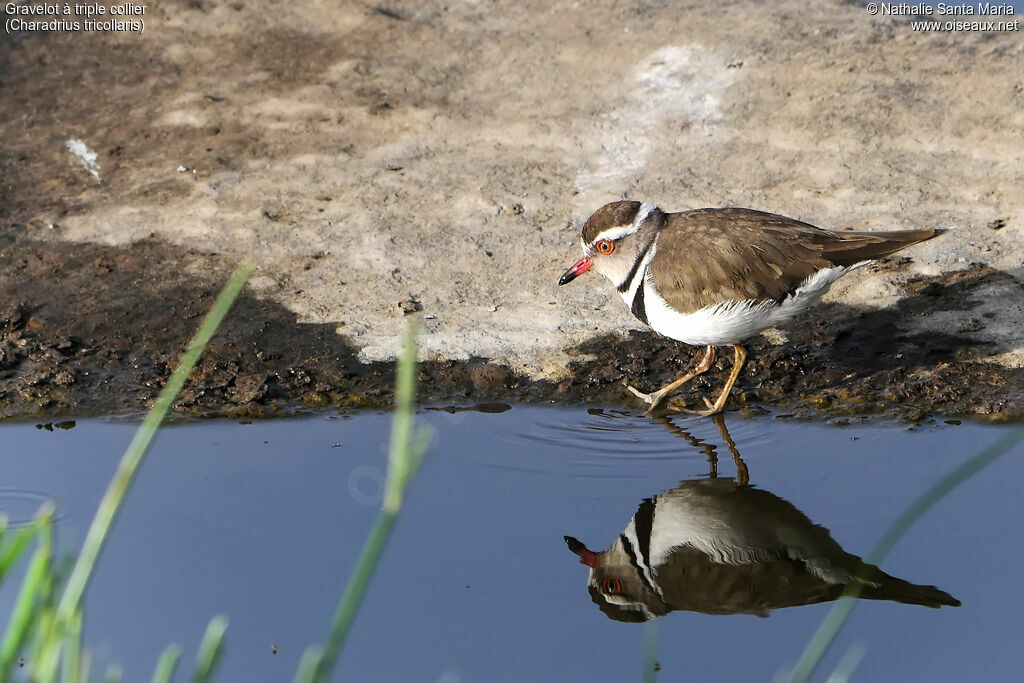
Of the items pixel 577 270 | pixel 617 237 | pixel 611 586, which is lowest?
pixel 611 586

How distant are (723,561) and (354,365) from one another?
8.36 feet

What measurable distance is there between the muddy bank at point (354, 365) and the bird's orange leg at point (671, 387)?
10 cm

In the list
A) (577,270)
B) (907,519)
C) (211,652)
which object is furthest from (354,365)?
(907,519)

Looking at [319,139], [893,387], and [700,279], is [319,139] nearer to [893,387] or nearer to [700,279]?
[700,279]

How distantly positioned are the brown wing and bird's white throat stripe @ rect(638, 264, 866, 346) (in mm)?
36

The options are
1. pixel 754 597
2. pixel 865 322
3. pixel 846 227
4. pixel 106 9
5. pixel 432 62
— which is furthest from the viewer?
pixel 106 9

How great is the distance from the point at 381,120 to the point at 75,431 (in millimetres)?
3992

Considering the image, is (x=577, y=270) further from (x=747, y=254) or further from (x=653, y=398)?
(x=747, y=254)

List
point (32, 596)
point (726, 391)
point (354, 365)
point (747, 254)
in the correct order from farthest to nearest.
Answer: point (354, 365), point (726, 391), point (747, 254), point (32, 596)

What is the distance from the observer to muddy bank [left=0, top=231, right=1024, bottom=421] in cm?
618

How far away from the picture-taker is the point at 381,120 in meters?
9.13

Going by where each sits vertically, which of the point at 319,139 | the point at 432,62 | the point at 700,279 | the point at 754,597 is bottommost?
the point at 754,597

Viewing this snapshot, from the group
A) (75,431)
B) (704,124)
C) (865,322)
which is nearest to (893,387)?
(865,322)

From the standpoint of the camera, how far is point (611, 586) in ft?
15.6
